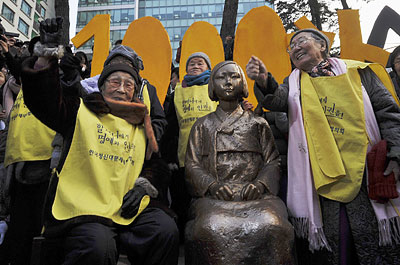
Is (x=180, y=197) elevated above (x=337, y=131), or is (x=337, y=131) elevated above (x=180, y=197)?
(x=337, y=131)

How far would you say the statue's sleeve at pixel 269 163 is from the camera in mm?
2713

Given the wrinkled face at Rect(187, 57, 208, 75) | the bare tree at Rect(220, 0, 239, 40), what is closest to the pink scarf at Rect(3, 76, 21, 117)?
the wrinkled face at Rect(187, 57, 208, 75)

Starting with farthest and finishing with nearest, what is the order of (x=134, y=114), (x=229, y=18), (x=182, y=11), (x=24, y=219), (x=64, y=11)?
(x=182, y=11) → (x=229, y=18) → (x=64, y=11) → (x=24, y=219) → (x=134, y=114)

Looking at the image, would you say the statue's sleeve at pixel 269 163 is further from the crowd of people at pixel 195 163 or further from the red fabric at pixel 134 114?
the red fabric at pixel 134 114

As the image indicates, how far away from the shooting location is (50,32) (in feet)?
7.47

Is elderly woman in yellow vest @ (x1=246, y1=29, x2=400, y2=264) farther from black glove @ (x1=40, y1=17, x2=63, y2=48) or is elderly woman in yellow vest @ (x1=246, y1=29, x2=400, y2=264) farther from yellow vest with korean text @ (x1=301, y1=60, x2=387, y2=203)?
black glove @ (x1=40, y1=17, x2=63, y2=48)

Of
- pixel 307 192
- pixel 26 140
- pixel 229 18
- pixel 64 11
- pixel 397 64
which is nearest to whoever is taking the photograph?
pixel 307 192

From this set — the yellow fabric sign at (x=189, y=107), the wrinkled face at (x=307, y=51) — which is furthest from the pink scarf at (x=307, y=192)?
the yellow fabric sign at (x=189, y=107)

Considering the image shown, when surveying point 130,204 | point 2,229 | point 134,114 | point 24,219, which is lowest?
point 2,229

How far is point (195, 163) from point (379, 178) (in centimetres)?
150

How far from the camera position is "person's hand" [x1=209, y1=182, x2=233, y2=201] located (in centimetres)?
258

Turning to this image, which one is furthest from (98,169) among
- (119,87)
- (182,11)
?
(182,11)

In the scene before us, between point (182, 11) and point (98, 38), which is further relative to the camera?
point (182, 11)

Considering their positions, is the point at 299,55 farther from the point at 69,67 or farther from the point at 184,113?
the point at 69,67
